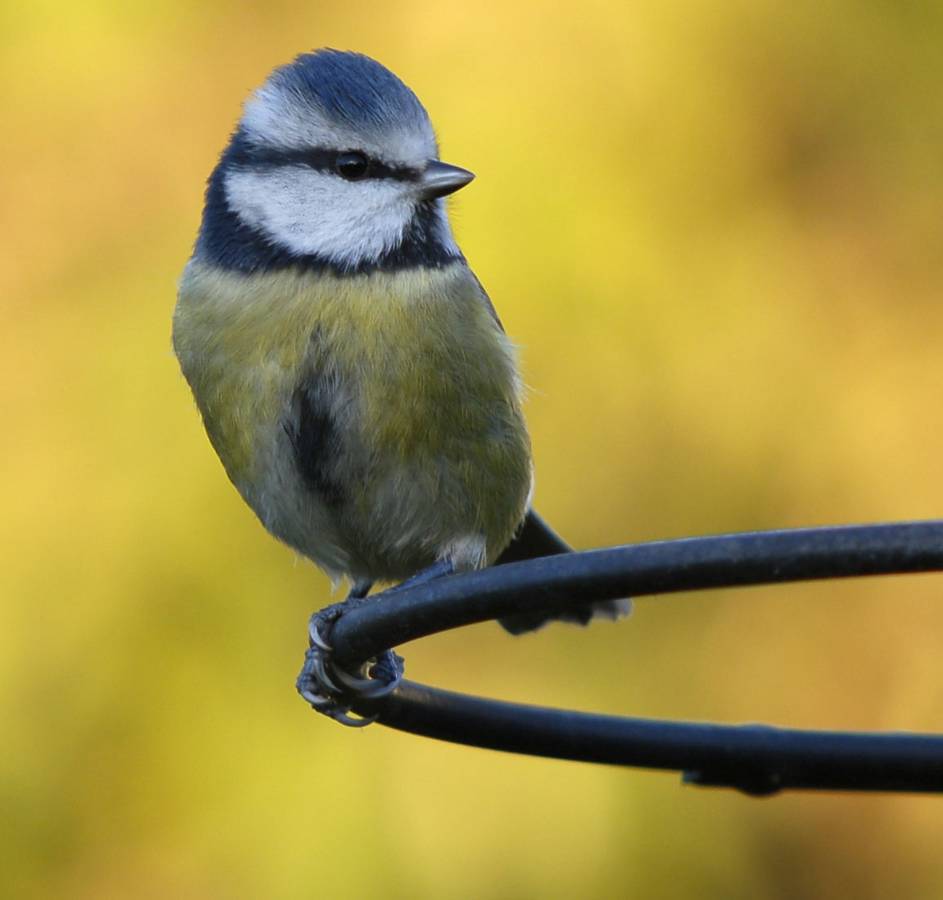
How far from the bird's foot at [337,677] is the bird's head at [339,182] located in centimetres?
53

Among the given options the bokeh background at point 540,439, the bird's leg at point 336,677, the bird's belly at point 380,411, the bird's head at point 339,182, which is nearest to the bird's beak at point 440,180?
the bird's head at point 339,182

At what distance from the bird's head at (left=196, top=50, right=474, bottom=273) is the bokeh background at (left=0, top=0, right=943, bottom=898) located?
0.42 m

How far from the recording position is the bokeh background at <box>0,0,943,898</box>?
2.81m

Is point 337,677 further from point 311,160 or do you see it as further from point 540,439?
point 540,439

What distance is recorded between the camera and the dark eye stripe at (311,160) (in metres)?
2.22

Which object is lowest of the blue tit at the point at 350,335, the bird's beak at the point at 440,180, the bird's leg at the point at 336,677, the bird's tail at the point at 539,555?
the bird's tail at the point at 539,555

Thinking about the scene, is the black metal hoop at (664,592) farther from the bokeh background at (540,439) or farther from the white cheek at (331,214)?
the bokeh background at (540,439)

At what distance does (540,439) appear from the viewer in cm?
305

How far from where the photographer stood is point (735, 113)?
3.19 m

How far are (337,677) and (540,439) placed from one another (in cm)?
130

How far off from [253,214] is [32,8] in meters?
1.07

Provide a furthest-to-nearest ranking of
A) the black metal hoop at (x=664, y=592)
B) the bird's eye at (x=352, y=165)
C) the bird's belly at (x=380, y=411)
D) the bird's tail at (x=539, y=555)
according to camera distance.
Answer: the bird's tail at (x=539, y=555)
the bird's eye at (x=352, y=165)
the bird's belly at (x=380, y=411)
the black metal hoop at (x=664, y=592)

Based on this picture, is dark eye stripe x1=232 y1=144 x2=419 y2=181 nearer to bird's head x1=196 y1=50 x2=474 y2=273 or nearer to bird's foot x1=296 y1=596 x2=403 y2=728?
bird's head x1=196 y1=50 x2=474 y2=273

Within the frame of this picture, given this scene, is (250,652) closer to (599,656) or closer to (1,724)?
(1,724)
